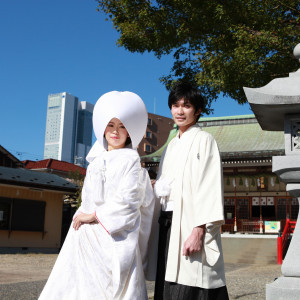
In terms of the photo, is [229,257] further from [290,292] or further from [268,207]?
[290,292]

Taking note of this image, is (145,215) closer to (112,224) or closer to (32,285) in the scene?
(112,224)

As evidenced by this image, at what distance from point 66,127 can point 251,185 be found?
158m

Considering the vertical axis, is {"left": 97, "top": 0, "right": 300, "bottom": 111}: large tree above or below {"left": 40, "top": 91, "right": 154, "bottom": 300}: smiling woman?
above

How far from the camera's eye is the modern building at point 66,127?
16925 cm

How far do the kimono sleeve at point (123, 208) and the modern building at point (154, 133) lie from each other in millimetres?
Answer: 40695

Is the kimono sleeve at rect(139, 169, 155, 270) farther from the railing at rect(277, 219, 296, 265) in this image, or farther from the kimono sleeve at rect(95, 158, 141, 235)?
the railing at rect(277, 219, 296, 265)

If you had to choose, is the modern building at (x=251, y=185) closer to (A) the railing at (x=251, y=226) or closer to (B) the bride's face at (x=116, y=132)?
(A) the railing at (x=251, y=226)

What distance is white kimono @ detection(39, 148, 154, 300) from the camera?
8.29 feet

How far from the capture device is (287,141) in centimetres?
320

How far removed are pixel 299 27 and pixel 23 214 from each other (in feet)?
42.1

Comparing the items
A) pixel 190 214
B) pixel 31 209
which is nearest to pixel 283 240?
pixel 31 209

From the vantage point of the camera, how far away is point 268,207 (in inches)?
664

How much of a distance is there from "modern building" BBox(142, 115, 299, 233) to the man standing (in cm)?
1264

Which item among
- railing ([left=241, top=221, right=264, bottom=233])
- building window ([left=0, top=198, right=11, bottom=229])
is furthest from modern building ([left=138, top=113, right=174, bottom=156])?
building window ([left=0, top=198, right=11, bottom=229])
